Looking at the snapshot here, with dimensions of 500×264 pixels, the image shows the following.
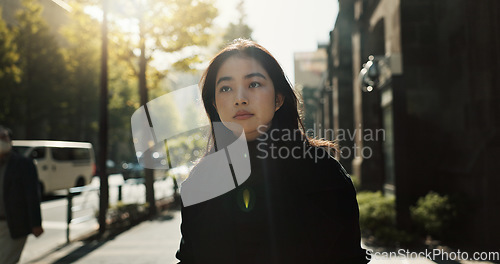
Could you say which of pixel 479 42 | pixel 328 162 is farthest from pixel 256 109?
pixel 479 42

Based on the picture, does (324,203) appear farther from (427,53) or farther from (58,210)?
(58,210)

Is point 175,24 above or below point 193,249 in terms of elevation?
above

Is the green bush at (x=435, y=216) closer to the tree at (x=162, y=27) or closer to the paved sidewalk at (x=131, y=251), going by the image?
the paved sidewalk at (x=131, y=251)

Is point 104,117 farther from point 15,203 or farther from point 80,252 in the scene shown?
point 15,203

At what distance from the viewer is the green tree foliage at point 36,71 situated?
28.1 meters

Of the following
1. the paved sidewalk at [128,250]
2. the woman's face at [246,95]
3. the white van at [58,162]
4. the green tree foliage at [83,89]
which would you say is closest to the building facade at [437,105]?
the paved sidewalk at [128,250]

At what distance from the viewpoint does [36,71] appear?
30500mm

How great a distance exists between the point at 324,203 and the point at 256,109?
16.5 inches

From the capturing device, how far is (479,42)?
8242 mm

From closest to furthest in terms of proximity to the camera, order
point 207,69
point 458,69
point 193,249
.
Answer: point 193,249 → point 207,69 → point 458,69

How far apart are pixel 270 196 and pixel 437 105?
10004 millimetres

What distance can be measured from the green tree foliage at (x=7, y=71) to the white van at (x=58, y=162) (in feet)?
23.5

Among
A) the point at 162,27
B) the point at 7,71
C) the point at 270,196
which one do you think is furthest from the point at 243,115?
the point at 7,71

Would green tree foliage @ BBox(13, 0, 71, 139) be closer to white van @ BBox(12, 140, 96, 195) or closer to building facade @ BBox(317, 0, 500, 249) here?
white van @ BBox(12, 140, 96, 195)
